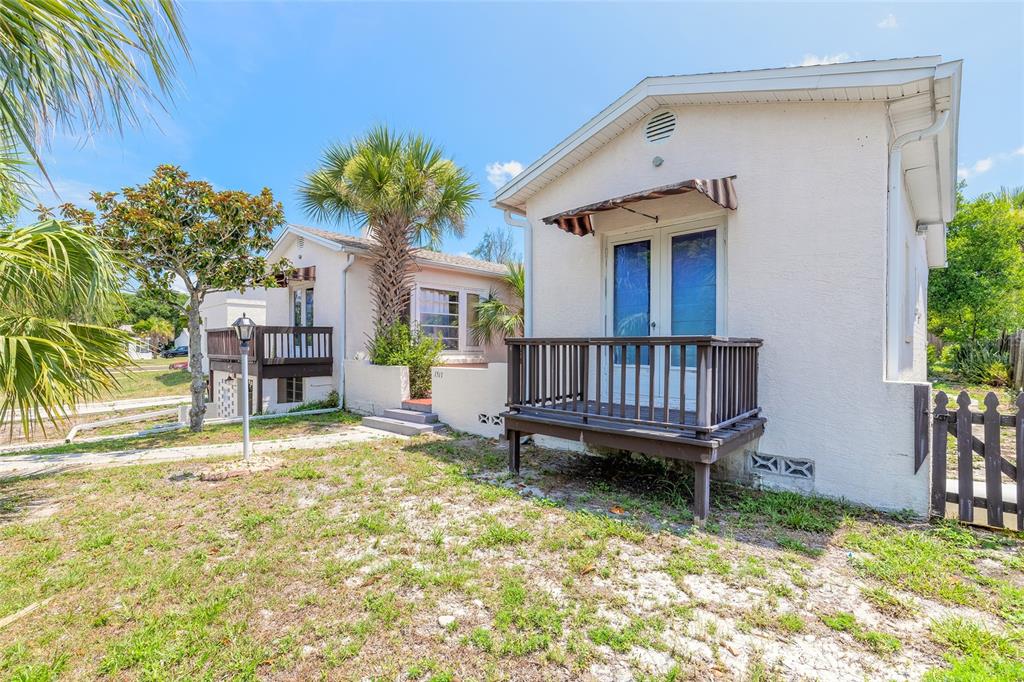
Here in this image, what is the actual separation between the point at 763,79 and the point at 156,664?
23.9ft

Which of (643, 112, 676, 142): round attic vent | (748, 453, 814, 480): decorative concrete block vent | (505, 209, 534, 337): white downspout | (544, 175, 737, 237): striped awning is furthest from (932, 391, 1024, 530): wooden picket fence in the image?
(505, 209, 534, 337): white downspout

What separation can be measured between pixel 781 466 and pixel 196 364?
33.5 ft

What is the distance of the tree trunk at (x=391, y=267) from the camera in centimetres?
1076

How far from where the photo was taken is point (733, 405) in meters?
4.64

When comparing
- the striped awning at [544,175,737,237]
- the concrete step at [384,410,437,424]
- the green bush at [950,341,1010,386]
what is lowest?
the concrete step at [384,410,437,424]

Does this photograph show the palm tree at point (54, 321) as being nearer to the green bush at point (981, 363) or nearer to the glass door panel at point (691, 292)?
the glass door panel at point (691, 292)

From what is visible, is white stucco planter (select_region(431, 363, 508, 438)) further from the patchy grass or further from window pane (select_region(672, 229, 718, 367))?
the patchy grass

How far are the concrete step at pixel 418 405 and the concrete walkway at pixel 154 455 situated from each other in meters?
0.99

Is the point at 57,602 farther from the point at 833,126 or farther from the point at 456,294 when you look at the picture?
the point at 456,294

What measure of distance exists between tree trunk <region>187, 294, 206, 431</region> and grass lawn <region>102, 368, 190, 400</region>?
1007 cm

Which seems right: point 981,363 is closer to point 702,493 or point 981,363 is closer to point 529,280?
point 529,280

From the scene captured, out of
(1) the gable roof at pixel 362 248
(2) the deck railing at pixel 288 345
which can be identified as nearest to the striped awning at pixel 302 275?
(1) the gable roof at pixel 362 248

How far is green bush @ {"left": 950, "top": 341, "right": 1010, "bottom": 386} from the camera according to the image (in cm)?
1223

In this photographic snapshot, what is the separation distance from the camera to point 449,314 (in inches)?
514
